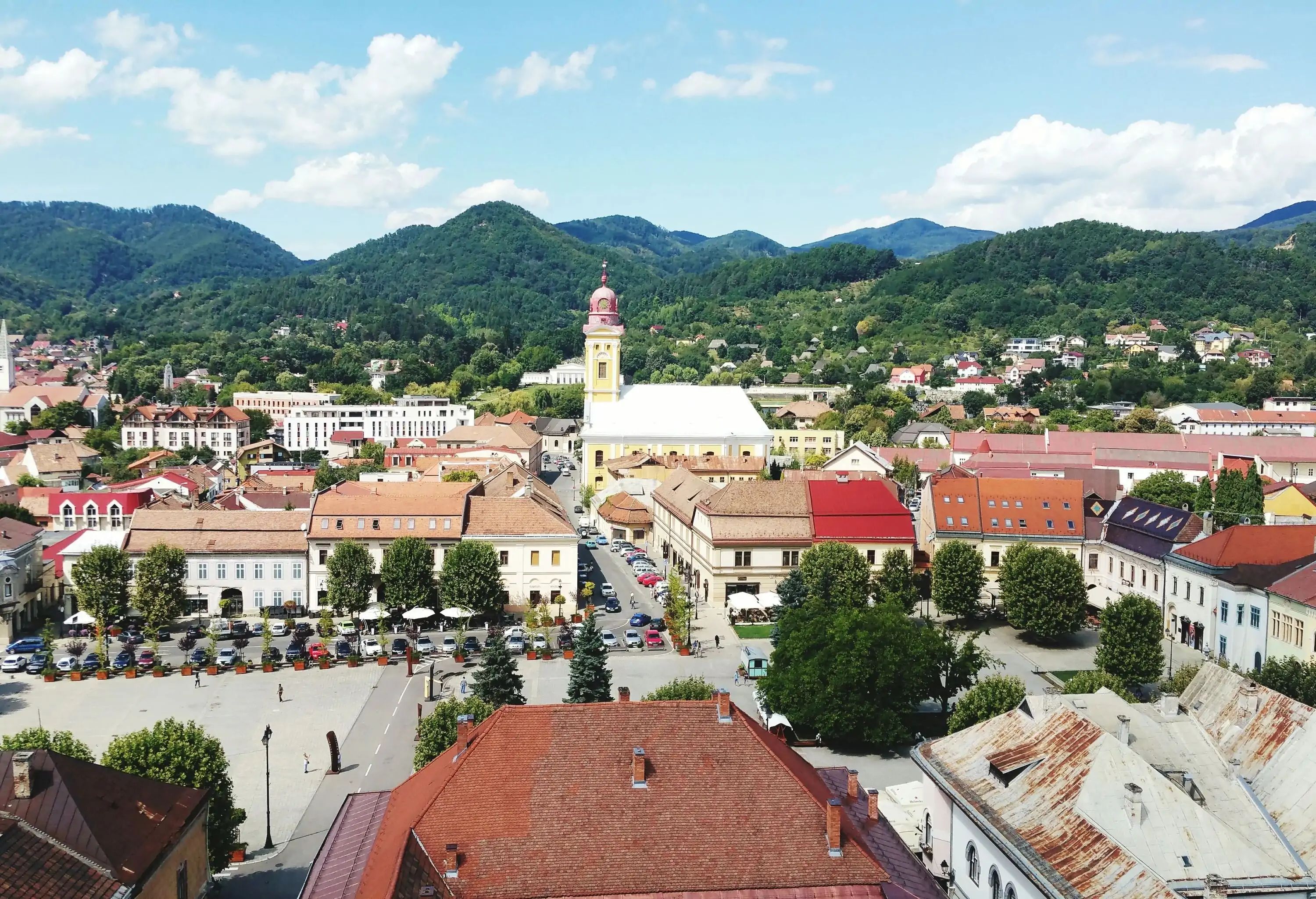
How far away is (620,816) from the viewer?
16.9 meters

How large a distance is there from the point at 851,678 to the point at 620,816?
14.9 metres

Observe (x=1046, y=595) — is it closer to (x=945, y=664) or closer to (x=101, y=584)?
(x=945, y=664)

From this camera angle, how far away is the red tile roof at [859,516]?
49844 millimetres

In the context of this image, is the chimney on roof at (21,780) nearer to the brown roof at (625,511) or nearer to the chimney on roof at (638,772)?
the chimney on roof at (638,772)

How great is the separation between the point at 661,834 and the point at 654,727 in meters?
1.92

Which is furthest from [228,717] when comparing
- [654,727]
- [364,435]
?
[364,435]

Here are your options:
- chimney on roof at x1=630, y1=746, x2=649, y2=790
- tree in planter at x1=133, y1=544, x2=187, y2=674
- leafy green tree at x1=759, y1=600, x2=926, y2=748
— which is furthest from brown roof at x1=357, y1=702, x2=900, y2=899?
tree in planter at x1=133, y1=544, x2=187, y2=674

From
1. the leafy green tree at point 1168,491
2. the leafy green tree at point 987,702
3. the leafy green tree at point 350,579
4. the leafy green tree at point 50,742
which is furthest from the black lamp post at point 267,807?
the leafy green tree at point 1168,491

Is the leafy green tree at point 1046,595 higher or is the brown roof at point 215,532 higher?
the brown roof at point 215,532

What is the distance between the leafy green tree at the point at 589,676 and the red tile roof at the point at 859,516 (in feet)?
63.7

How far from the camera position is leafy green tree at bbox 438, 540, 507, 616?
145 feet

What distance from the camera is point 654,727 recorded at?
18203mm

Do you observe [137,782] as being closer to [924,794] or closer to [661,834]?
[661,834]

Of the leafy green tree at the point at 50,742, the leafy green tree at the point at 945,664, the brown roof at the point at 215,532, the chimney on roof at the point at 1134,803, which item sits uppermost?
the brown roof at the point at 215,532
